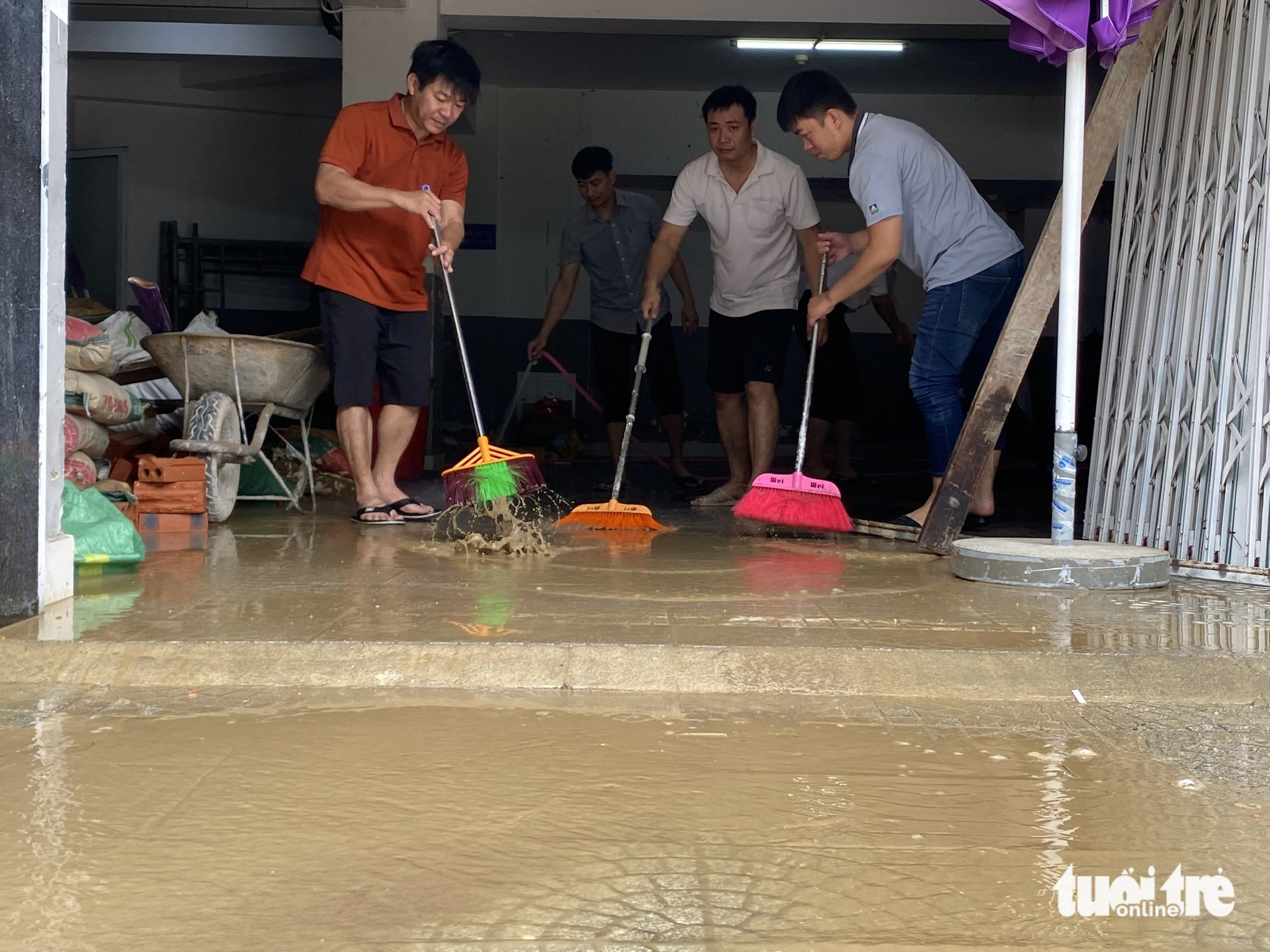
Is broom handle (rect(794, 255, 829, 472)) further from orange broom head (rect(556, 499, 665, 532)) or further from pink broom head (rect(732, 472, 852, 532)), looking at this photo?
orange broom head (rect(556, 499, 665, 532))

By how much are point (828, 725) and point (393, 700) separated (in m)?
0.88

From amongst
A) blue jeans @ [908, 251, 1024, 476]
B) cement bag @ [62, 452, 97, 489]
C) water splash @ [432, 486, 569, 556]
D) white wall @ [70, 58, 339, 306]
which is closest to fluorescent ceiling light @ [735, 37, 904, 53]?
white wall @ [70, 58, 339, 306]

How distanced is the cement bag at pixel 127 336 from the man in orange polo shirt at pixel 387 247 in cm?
138

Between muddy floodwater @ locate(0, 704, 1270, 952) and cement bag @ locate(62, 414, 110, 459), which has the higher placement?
cement bag @ locate(62, 414, 110, 459)

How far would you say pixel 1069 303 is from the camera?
3.57m

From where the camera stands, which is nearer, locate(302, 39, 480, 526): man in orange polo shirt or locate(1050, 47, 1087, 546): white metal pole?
locate(1050, 47, 1087, 546): white metal pole

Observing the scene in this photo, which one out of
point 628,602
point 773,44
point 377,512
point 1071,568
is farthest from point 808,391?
point 773,44

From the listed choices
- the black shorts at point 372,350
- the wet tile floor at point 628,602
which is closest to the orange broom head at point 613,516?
the wet tile floor at point 628,602

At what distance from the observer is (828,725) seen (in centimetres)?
239

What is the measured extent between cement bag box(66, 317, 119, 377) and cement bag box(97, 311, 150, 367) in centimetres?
103

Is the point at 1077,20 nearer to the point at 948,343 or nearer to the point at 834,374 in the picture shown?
the point at 948,343

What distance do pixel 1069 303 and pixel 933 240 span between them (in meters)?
1.12

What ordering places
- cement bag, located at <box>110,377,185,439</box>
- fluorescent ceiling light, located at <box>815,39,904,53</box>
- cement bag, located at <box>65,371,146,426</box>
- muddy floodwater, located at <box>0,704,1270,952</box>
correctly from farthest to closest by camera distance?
fluorescent ceiling light, located at <box>815,39,904,53</box> → cement bag, located at <box>110,377,185,439</box> → cement bag, located at <box>65,371,146,426</box> → muddy floodwater, located at <box>0,704,1270,952</box>

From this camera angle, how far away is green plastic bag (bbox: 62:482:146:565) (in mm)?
3459
